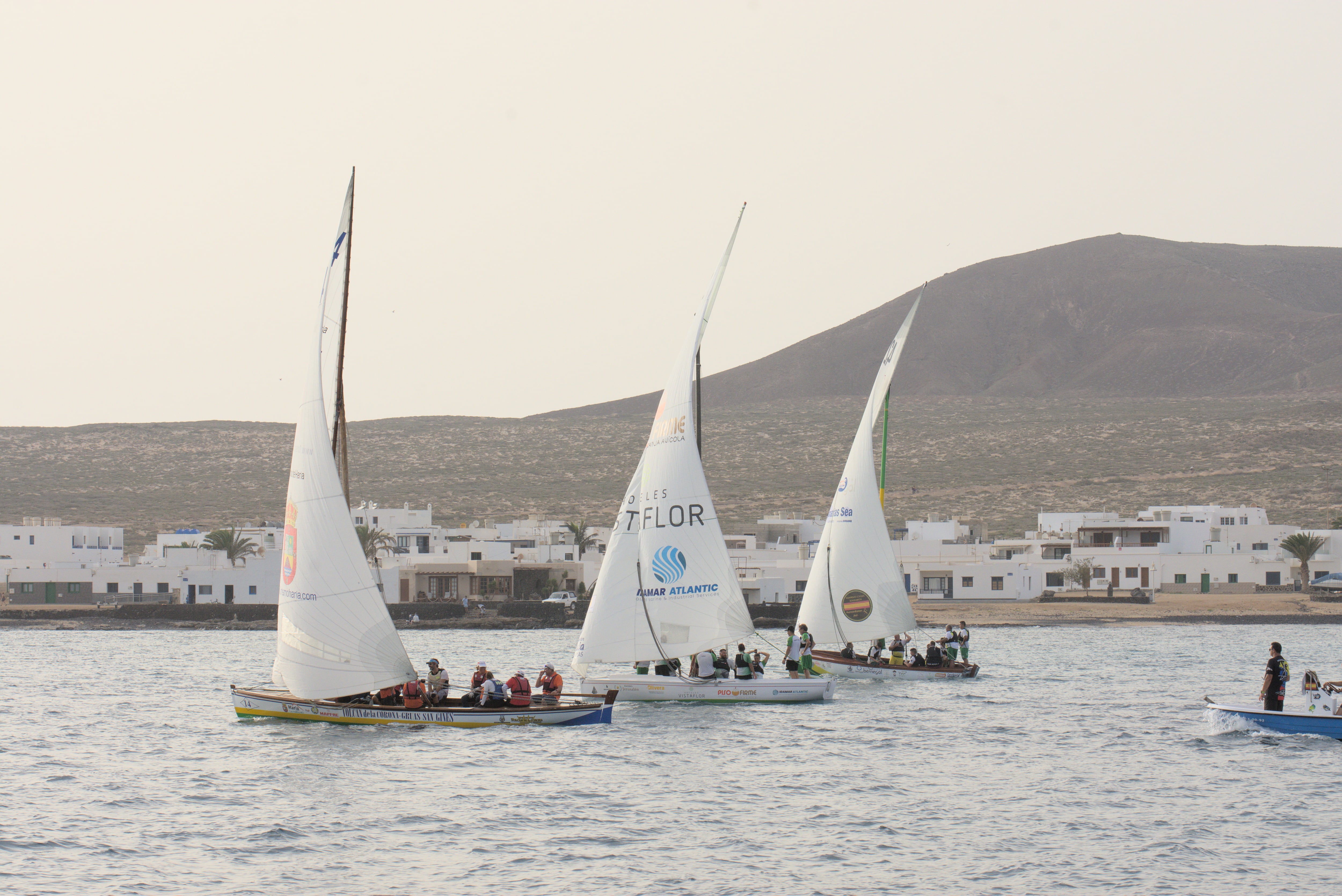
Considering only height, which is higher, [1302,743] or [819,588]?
[819,588]

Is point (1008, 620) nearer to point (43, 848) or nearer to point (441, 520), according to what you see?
point (441, 520)

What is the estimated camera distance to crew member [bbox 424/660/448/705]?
1403 inches

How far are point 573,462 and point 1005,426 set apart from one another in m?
46.2

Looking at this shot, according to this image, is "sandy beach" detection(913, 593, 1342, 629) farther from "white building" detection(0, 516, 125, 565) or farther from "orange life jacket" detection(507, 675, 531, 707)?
"white building" detection(0, 516, 125, 565)

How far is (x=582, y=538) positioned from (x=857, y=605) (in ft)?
171

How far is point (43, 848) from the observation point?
25.2 meters

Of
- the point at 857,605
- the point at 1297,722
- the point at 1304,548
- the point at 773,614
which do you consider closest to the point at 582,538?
the point at 773,614

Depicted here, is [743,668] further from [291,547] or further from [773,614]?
[773,614]

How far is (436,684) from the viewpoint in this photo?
35875 mm

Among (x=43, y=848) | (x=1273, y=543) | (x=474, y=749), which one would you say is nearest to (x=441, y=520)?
(x=1273, y=543)

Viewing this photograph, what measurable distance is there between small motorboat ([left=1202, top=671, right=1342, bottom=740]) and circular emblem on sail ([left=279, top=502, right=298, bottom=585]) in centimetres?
2089

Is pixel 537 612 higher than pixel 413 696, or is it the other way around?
pixel 537 612

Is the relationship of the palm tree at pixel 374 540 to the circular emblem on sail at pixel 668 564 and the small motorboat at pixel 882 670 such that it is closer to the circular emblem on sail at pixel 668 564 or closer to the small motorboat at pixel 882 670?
the small motorboat at pixel 882 670

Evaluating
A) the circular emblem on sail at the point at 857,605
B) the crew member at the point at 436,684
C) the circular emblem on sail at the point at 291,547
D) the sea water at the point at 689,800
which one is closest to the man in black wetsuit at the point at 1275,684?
the sea water at the point at 689,800
